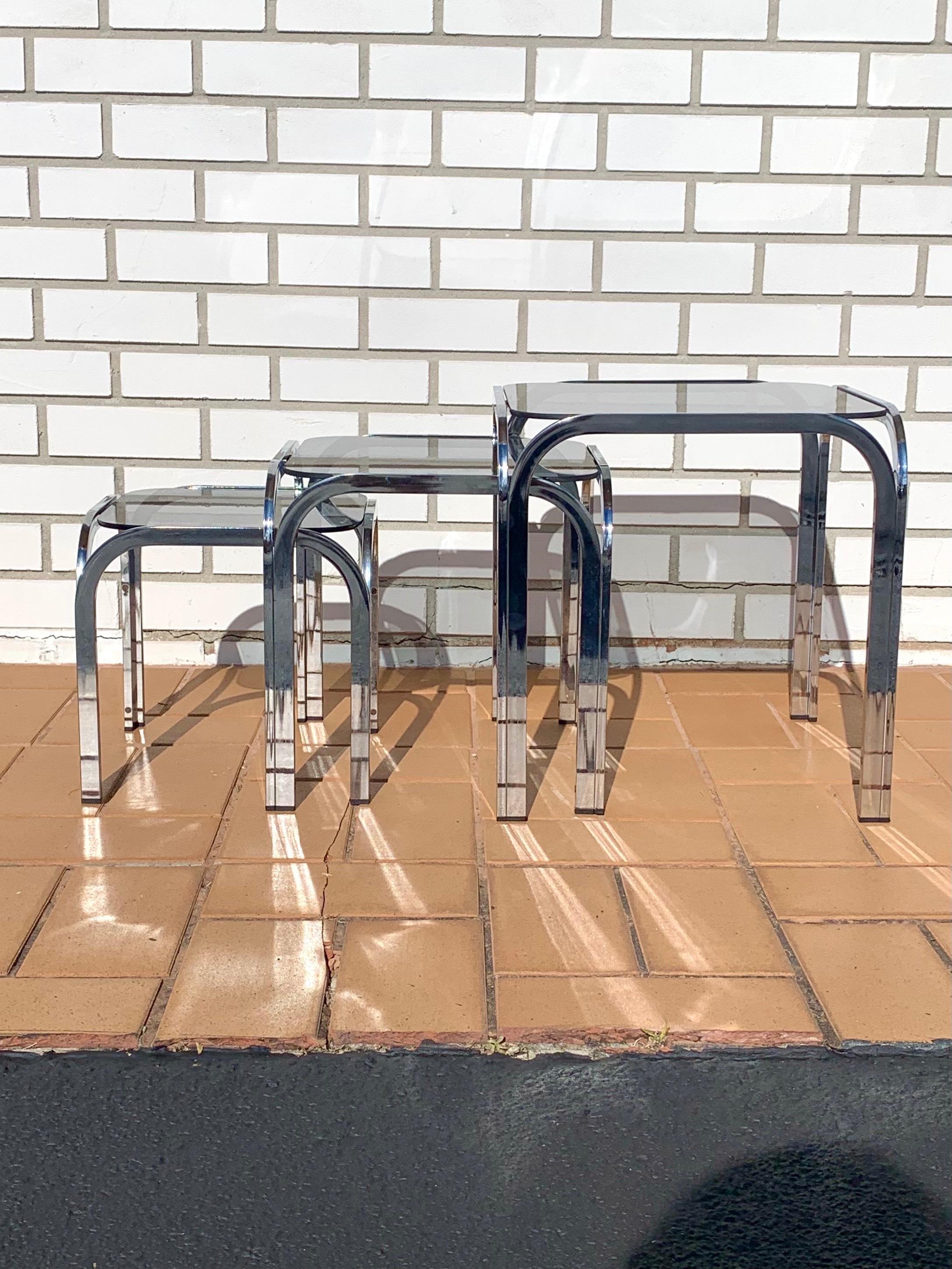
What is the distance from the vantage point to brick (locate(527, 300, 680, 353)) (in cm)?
444

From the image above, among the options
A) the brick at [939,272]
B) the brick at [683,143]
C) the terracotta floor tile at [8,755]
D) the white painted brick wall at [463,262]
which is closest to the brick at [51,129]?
the white painted brick wall at [463,262]

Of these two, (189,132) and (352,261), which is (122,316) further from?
(352,261)

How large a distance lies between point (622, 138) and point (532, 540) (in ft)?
4.02

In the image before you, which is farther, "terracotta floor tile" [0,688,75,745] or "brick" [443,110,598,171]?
"brick" [443,110,598,171]

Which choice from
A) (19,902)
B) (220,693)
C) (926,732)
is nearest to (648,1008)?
(19,902)

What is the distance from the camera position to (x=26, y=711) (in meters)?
4.16

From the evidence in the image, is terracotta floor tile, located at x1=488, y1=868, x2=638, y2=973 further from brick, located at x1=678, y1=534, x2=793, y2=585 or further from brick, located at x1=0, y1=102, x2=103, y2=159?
brick, located at x1=0, y1=102, x2=103, y2=159

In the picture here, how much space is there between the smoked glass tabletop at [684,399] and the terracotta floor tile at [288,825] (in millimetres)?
1004

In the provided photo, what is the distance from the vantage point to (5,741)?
389 centimetres

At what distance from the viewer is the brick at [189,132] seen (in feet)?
14.1

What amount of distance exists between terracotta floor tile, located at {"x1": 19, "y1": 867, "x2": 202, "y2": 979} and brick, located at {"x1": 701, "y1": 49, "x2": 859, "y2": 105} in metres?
2.77

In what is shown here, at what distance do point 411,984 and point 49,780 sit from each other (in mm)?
1419

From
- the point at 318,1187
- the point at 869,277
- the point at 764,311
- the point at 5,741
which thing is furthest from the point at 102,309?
the point at 318,1187

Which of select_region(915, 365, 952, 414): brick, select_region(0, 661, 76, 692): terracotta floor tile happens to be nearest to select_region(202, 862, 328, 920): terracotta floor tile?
select_region(0, 661, 76, 692): terracotta floor tile
